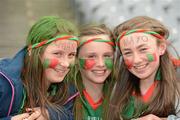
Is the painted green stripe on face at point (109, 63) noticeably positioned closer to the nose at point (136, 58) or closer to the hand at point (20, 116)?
the nose at point (136, 58)

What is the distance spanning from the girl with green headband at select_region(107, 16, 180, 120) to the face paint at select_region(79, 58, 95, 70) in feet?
0.41

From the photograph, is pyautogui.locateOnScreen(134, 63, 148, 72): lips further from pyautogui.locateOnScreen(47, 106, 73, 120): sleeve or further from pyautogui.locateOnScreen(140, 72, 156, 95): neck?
pyautogui.locateOnScreen(47, 106, 73, 120): sleeve

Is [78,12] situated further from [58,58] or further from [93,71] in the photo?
[58,58]

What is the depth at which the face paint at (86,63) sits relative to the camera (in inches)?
64.1

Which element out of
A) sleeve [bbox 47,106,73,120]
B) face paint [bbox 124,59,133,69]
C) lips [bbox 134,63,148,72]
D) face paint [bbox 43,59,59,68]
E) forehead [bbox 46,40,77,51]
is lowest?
sleeve [bbox 47,106,73,120]

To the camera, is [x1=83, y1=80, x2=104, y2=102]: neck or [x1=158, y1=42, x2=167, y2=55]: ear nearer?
[x1=158, y1=42, x2=167, y2=55]: ear

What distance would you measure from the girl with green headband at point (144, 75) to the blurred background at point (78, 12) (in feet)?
4.86

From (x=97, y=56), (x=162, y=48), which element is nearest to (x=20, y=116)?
(x=97, y=56)

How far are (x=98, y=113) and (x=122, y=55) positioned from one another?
0.33 metres

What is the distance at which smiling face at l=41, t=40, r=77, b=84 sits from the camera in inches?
59.2

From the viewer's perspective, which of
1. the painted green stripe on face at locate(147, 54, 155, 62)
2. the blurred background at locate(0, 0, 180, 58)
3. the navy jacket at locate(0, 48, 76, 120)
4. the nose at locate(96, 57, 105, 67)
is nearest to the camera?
the navy jacket at locate(0, 48, 76, 120)

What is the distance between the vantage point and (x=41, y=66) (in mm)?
1519

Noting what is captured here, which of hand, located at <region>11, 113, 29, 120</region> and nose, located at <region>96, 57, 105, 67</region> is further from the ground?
nose, located at <region>96, 57, 105, 67</region>

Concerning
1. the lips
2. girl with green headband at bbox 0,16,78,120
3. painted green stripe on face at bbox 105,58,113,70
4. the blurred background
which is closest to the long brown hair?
girl with green headband at bbox 0,16,78,120
